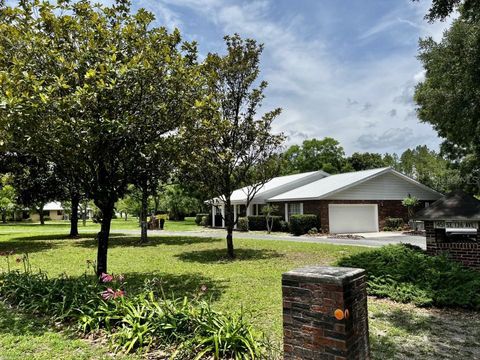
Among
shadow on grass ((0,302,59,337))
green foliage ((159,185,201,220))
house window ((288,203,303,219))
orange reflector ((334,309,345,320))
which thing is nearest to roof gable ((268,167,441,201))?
house window ((288,203,303,219))

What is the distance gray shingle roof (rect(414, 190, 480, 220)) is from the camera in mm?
9183

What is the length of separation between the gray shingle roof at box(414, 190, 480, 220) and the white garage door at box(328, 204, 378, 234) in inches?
572

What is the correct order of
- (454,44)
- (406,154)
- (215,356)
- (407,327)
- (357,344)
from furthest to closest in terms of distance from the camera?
(406,154), (454,44), (407,327), (215,356), (357,344)

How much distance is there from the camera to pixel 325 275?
11.9ft

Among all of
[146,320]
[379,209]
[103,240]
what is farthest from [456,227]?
[379,209]

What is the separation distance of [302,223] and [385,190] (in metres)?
7.03

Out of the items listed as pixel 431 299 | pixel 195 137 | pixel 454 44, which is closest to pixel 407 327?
pixel 431 299

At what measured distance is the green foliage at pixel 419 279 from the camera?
6918 mm

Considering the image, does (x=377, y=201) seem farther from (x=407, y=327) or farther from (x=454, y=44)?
(x=407, y=327)

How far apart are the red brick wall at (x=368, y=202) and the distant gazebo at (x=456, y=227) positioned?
46.8 feet

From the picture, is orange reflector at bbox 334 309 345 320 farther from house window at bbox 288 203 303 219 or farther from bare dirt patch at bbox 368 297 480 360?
house window at bbox 288 203 303 219

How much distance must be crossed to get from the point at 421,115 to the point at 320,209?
819 cm

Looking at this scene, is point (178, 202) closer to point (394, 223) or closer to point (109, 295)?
point (394, 223)

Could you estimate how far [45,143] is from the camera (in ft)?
23.1
